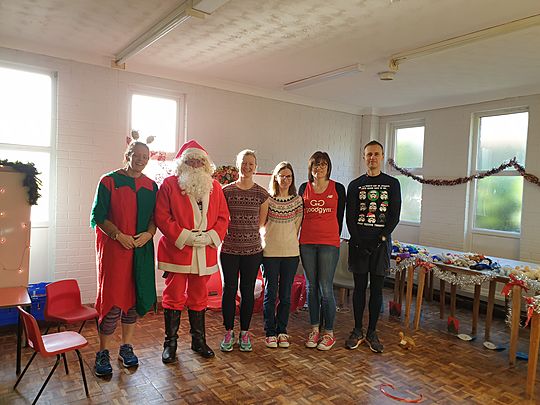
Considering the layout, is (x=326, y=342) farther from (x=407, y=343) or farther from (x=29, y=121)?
(x=29, y=121)

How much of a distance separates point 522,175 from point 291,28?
3.25 metres

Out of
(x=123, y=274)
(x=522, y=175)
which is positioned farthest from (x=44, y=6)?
(x=522, y=175)

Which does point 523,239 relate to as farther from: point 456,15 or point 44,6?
point 44,6

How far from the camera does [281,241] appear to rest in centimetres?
338

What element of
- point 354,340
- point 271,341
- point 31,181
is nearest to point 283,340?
point 271,341

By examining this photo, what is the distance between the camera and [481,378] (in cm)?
315

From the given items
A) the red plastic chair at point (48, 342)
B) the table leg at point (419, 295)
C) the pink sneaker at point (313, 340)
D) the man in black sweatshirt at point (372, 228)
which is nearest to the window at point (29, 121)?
the red plastic chair at point (48, 342)

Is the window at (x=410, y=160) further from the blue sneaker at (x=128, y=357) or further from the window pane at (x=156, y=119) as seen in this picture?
the blue sneaker at (x=128, y=357)

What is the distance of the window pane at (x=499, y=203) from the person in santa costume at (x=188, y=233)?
12.1 feet

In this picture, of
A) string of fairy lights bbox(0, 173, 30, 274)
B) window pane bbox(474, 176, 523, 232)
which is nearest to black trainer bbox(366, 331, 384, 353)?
window pane bbox(474, 176, 523, 232)

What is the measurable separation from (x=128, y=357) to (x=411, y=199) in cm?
457

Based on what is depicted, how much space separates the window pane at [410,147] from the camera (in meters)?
6.19

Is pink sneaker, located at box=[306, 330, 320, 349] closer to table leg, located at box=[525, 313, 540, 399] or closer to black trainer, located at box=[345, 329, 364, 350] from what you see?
black trainer, located at box=[345, 329, 364, 350]

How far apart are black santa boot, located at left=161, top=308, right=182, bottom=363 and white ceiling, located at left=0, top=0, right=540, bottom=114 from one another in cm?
218
